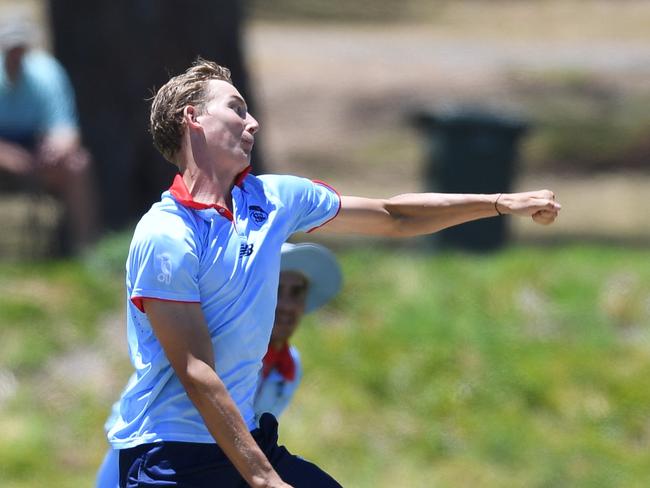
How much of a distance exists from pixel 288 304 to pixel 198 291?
4.19ft

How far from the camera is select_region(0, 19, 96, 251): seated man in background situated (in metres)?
8.44

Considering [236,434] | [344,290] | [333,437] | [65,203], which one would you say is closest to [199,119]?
[236,434]

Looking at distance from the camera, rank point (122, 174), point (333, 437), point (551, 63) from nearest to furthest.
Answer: point (333, 437) < point (122, 174) < point (551, 63)

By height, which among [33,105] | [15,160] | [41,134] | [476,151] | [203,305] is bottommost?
[476,151]

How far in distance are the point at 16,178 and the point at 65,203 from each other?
0.33 metres

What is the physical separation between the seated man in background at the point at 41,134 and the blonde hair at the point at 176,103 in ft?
16.6

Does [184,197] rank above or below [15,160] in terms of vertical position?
above

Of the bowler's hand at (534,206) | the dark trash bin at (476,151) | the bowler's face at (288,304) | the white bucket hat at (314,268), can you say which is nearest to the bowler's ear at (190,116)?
the bowler's hand at (534,206)

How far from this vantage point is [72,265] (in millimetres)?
8234

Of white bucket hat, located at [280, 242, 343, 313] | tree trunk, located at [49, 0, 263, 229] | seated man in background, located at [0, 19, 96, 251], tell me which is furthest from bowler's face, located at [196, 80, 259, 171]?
tree trunk, located at [49, 0, 263, 229]

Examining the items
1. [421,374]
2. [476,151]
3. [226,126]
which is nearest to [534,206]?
[226,126]

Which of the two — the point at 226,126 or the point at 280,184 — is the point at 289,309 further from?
the point at 226,126

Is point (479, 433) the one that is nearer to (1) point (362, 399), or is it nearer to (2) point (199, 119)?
(1) point (362, 399)

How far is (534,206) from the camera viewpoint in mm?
3625
